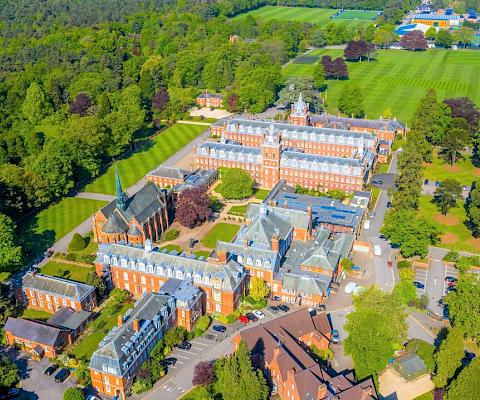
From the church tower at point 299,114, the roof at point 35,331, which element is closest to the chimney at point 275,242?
the roof at point 35,331

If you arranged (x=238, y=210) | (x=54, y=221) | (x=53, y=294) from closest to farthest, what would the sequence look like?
(x=53, y=294), (x=54, y=221), (x=238, y=210)

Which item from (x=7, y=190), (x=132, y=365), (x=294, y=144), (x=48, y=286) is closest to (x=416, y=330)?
(x=132, y=365)

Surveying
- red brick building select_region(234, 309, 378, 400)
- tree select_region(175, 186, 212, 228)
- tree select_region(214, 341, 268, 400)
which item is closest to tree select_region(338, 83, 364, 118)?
tree select_region(175, 186, 212, 228)

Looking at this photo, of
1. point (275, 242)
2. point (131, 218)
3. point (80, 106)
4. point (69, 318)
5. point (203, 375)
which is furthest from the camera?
point (80, 106)

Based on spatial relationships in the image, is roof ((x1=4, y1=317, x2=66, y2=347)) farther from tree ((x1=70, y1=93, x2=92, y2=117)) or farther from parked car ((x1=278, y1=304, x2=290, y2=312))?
tree ((x1=70, y1=93, x2=92, y2=117))

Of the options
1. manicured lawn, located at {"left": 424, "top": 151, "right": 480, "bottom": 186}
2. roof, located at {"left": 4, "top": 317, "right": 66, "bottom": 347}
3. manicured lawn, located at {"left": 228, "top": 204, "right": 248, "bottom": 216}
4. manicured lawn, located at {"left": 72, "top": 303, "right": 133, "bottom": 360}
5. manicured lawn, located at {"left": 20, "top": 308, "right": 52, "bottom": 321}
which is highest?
manicured lawn, located at {"left": 424, "top": 151, "right": 480, "bottom": 186}

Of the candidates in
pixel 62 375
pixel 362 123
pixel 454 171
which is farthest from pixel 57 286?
pixel 362 123

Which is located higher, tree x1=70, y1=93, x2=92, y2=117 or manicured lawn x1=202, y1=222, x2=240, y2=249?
tree x1=70, y1=93, x2=92, y2=117

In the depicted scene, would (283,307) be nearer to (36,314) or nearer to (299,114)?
(36,314)
